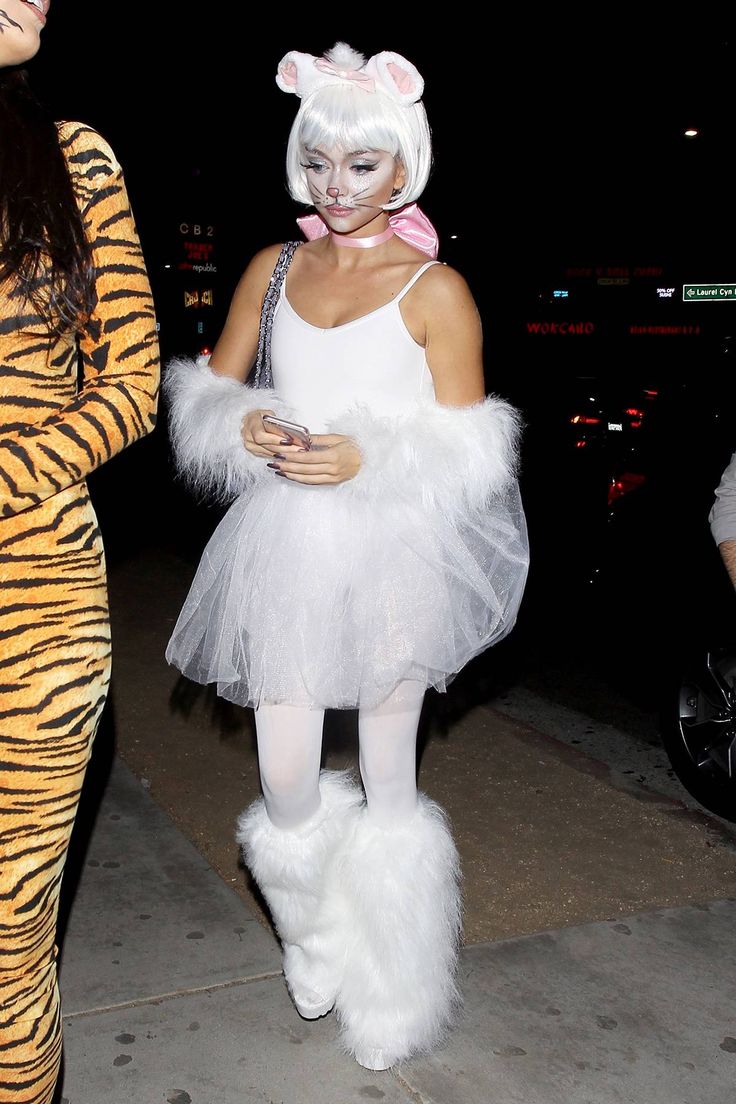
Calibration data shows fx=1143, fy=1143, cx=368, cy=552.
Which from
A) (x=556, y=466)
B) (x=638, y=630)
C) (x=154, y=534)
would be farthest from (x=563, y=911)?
(x=154, y=534)

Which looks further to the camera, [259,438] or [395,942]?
[395,942]

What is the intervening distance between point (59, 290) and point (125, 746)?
11.9 feet

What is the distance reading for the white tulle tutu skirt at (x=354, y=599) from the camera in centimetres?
263

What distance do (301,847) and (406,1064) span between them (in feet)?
1.93

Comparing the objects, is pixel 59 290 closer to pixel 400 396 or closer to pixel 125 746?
pixel 400 396

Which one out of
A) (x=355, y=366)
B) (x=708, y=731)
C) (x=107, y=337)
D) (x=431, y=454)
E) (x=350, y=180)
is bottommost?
(x=708, y=731)

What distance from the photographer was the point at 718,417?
18.6ft

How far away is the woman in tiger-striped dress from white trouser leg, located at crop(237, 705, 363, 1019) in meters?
0.86

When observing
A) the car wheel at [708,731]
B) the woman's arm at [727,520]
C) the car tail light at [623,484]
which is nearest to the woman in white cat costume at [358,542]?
the woman's arm at [727,520]

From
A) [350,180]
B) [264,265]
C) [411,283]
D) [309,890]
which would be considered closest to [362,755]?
[309,890]

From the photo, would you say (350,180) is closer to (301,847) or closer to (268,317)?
(268,317)

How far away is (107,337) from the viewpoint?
6.02 feet

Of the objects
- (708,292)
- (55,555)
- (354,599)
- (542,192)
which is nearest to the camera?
(55,555)

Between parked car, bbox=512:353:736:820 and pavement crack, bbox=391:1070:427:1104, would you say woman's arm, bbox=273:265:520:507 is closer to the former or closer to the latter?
pavement crack, bbox=391:1070:427:1104
